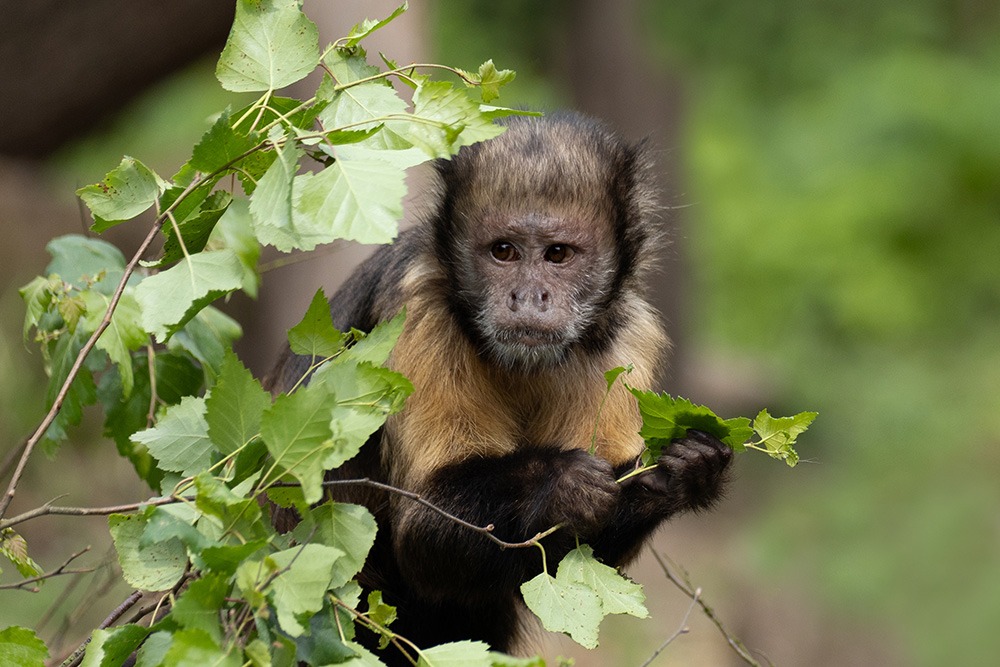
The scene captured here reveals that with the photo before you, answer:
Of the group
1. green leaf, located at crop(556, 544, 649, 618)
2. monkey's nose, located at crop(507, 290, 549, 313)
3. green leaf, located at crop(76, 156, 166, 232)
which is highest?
green leaf, located at crop(76, 156, 166, 232)

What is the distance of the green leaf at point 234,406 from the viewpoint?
103 inches

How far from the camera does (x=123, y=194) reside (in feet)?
9.53

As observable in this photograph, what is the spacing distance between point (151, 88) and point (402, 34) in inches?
94.2

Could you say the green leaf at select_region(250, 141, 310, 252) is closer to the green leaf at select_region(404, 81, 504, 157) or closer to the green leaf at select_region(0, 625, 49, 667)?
the green leaf at select_region(404, 81, 504, 157)

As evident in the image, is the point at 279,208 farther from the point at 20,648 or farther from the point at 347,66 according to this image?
the point at 20,648

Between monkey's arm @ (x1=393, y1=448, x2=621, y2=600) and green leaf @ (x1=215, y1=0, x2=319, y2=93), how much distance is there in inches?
52.2

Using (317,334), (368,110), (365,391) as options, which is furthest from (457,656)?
(368,110)

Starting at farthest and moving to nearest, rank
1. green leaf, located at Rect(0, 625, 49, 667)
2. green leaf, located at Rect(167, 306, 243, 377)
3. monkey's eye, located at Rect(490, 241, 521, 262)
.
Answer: monkey's eye, located at Rect(490, 241, 521, 262) < green leaf, located at Rect(167, 306, 243, 377) < green leaf, located at Rect(0, 625, 49, 667)

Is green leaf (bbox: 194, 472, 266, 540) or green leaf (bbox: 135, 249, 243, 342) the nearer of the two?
green leaf (bbox: 194, 472, 266, 540)

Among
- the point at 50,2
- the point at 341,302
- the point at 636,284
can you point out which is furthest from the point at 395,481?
the point at 50,2

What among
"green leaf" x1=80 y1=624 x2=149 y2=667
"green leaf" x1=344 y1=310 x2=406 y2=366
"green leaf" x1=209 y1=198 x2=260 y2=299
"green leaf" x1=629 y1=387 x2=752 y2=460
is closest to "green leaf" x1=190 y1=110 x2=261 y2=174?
"green leaf" x1=344 y1=310 x2=406 y2=366

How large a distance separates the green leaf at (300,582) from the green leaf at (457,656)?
10.4 inches

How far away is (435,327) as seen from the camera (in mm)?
3947

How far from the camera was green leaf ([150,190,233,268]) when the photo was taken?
2.87m
